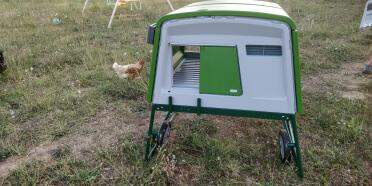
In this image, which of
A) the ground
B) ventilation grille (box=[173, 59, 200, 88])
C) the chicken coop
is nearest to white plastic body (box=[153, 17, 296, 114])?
the chicken coop

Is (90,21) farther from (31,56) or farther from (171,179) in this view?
(171,179)

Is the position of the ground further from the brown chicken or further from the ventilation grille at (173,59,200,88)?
the ventilation grille at (173,59,200,88)

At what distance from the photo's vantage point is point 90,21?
25.0ft

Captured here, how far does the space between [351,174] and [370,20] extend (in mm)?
3753

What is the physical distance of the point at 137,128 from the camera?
10.4 feet

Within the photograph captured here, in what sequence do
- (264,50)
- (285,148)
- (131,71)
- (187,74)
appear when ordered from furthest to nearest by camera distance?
(131,71), (187,74), (285,148), (264,50)

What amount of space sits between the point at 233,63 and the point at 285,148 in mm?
759

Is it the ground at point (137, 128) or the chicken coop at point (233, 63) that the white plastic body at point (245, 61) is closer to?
the chicken coop at point (233, 63)

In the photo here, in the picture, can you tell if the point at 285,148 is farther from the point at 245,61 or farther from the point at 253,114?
the point at 245,61

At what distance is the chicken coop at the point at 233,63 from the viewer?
212 centimetres

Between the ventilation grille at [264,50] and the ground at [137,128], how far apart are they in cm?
86

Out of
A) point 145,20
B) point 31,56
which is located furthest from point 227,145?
point 145,20

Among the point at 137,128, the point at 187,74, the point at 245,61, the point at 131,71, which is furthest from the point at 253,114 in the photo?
the point at 131,71

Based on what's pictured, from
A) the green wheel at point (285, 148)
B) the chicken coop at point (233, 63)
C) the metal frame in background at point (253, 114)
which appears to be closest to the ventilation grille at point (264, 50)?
Answer: the chicken coop at point (233, 63)
